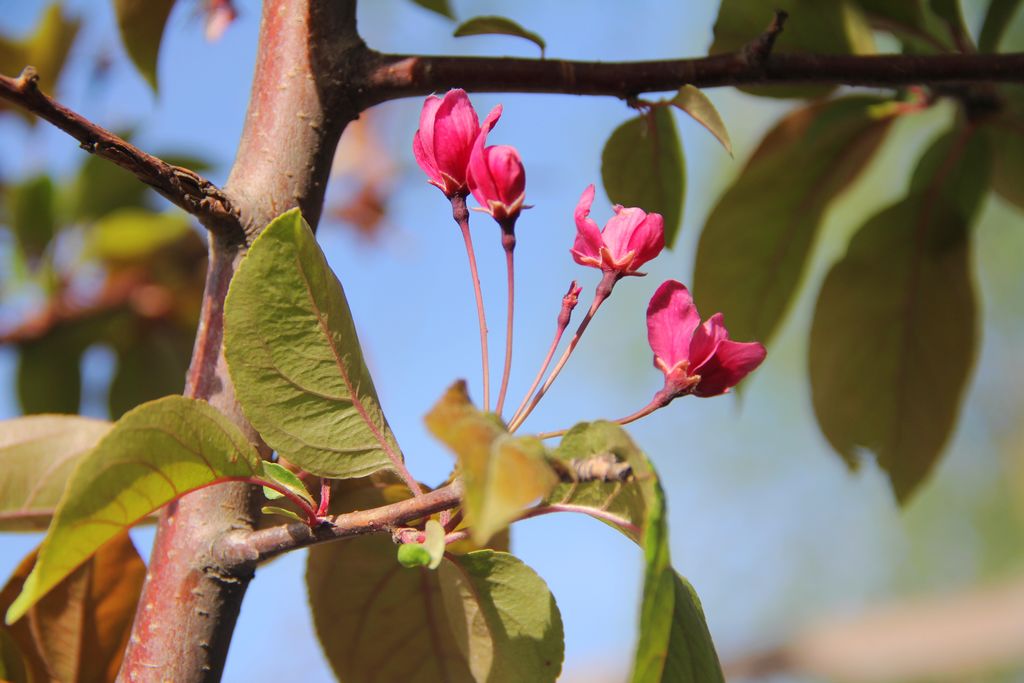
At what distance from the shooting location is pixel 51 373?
62.9 inches

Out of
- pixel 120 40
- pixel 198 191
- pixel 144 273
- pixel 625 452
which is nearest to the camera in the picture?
pixel 625 452

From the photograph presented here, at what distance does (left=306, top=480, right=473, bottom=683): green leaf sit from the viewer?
704 millimetres

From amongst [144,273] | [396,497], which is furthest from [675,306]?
[144,273]

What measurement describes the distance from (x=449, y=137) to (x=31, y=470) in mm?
463

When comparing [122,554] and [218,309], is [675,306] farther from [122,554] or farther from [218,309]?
[122,554]

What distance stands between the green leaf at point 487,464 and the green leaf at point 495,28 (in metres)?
0.40

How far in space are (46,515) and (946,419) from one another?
1.02 metres

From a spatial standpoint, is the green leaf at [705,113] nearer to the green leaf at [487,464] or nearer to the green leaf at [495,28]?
the green leaf at [495,28]

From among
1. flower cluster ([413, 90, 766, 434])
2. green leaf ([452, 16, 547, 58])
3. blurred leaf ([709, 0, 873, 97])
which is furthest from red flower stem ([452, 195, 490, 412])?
blurred leaf ([709, 0, 873, 97])

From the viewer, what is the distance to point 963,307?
1.19m

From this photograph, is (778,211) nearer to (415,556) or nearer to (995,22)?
(995,22)

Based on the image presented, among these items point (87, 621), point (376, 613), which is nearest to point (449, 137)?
point (376, 613)

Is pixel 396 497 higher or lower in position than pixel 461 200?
lower

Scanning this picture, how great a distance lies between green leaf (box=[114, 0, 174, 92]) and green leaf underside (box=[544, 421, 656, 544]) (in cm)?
65
